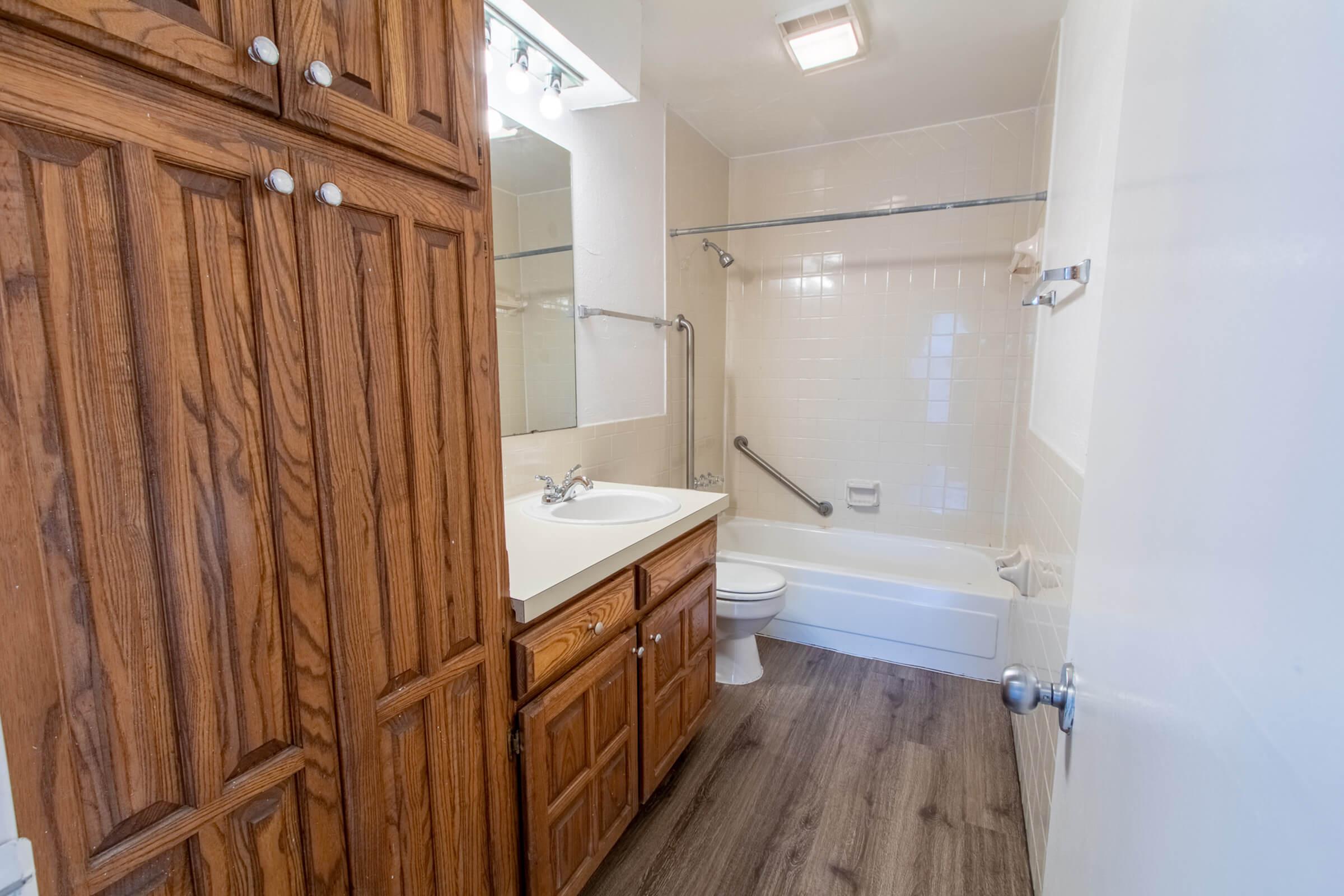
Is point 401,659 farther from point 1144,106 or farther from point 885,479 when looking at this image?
point 885,479

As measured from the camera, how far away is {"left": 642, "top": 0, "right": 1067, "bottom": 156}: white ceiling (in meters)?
1.85

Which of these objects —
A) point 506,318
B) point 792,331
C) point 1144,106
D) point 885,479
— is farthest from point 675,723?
point 792,331

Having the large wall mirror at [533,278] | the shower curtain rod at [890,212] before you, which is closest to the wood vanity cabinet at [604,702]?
the large wall mirror at [533,278]

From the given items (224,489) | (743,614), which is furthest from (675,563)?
(224,489)

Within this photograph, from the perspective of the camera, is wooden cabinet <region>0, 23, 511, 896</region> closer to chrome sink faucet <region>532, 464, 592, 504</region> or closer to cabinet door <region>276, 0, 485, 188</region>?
cabinet door <region>276, 0, 485, 188</region>

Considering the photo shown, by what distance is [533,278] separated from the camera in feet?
5.95

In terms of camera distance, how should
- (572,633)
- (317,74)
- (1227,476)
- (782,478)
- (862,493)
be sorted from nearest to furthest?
(1227,476) < (317,74) < (572,633) < (862,493) < (782,478)

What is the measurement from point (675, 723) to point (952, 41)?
2547 millimetres

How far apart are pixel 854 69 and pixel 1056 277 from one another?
4.45ft

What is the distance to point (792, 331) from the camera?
10.4ft

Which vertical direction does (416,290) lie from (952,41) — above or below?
below

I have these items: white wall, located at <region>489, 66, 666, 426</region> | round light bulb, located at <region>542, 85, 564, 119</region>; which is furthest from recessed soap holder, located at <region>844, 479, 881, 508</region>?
round light bulb, located at <region>542, 85, 564, 119</region>

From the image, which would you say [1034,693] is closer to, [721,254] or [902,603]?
[902,603]

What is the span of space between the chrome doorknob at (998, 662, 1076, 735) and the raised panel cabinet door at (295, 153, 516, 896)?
2.53 feet
